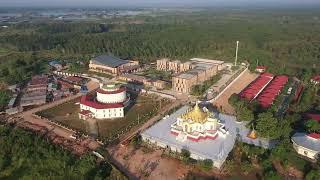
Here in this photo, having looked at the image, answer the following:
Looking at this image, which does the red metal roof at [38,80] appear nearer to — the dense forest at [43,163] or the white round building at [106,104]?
the white round building at [106,104]

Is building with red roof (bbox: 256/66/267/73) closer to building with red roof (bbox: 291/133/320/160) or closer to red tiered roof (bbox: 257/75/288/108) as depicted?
red tiered roof (bbox: 257/75/288/108)

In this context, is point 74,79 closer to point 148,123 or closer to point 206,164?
point 148,123

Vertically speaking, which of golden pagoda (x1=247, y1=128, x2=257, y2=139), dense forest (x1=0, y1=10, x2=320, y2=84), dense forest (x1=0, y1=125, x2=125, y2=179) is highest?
dense forest (x1=0, y1=10, x2=320, y2=84)

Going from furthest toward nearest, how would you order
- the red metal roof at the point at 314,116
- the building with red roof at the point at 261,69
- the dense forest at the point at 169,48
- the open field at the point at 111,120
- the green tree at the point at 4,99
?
the dense forest at the point at 169,48 < the building with red roof at the point at 261,69 < the green tree at the point at 4,99 < the open field at the point at 111,120 < the red metal roof at the point at 314,116

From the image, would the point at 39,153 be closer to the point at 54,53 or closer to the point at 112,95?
the point at 112,95

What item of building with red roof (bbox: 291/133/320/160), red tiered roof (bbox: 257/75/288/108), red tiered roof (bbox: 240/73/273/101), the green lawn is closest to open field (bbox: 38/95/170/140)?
the green lawn

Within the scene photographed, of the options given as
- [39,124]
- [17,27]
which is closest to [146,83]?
[39,124]

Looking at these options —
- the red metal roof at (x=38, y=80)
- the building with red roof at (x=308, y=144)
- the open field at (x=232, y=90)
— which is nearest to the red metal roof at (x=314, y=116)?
the building with red roof at (x=308, y=144)
